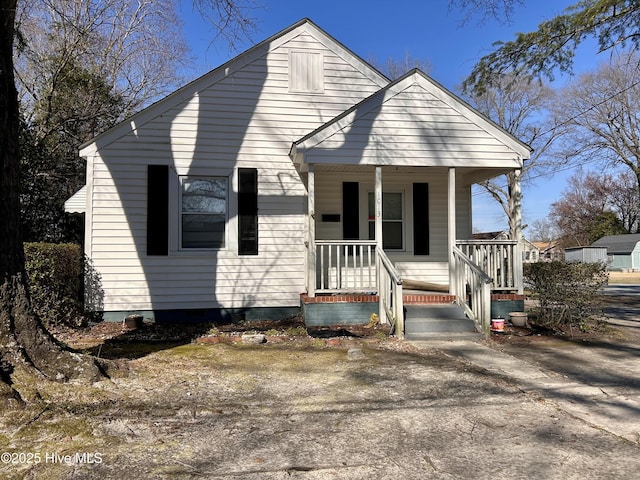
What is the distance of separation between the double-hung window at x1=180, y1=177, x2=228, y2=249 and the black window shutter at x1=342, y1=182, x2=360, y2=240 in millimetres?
2502

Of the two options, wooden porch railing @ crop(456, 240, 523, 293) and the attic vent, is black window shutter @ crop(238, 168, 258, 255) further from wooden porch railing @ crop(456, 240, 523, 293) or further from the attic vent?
wooden porch railing @ crop(456, 240, 523, 293)

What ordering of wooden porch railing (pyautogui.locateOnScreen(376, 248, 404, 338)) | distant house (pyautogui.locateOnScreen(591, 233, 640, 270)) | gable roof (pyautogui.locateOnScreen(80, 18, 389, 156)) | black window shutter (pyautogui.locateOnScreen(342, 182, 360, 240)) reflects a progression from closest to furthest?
wooden porch railing (pyautogui.locateOnScreen(376, 248, 404, 338)) → gable roof (pyautogui.locateOnScreen(80, 18, 389, 156)) → black window shutter (pyautogui.locateOnScreen(342, 182, 360, 240)) → distant house (pyautogui.locateOnScreen(591, 233, 640, 270))

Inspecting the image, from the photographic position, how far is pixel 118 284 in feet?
29.1

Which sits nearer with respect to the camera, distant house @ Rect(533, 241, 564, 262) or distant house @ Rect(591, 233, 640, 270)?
distant house @ Rect(533, 241, 564, 262)

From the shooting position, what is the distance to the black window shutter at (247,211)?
920 centimetres

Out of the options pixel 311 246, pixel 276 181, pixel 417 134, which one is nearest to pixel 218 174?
pixel 276 181

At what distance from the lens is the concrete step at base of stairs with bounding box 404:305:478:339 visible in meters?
7.39

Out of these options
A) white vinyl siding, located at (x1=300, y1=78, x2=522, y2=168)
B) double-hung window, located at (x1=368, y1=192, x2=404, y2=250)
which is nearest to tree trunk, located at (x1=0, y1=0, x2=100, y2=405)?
white vinyl siding, located at (x1=300, y1=78, x2=522, y2=168)

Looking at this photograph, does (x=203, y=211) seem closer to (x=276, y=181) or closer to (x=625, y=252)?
(x=276, y=181)

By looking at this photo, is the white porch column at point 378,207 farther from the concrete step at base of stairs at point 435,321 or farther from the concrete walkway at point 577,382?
the concrete walkway at point 577,382

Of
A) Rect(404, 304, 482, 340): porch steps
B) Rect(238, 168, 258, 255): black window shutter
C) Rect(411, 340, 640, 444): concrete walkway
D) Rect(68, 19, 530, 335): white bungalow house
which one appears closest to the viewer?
Rect(411, 340, 640, 444): concrete walkway

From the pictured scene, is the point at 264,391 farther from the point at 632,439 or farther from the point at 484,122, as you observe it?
the point at 484,122

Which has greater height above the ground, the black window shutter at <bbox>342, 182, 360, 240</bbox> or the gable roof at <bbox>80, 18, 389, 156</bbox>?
the gable roof at <bbox>80, 18, 389, 156</bbox>

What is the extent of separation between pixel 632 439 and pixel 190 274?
7477 millimetres
